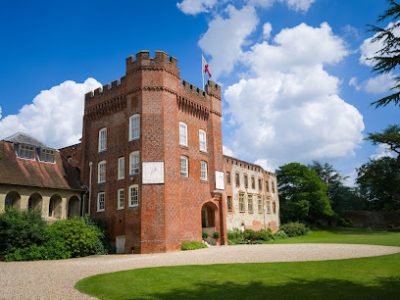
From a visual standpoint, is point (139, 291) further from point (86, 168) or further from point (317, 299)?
point (86, 168)

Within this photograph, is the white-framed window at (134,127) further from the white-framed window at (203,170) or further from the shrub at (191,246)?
the shrub at (191,246)

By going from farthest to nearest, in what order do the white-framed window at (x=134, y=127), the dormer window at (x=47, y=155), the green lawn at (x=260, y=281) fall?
the dormer window at (x=47, y=155), the white-framed window at (x=134, y=127), the green lawn at (x=260, y=281)

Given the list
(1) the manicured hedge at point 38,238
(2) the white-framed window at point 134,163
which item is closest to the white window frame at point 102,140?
(2) the white-framed window at point 134,163

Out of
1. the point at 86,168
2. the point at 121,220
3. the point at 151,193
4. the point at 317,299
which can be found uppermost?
the point at 86,168

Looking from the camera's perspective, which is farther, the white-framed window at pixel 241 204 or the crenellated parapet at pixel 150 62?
the white-framed window at pixel 241 204

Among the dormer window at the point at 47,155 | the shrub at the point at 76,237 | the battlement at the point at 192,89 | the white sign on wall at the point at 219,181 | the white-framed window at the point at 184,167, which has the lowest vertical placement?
the shrub at the point at 76,237

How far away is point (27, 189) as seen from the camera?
28.4 meters

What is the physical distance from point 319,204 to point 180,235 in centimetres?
3280

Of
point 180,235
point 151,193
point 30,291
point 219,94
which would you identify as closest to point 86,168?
point 151,193

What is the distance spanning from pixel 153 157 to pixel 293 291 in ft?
59.8

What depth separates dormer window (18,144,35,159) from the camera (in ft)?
101

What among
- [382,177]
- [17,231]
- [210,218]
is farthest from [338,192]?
[17,231]

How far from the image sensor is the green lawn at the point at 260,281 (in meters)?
10.3

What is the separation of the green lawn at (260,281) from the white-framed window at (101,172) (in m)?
17.5
